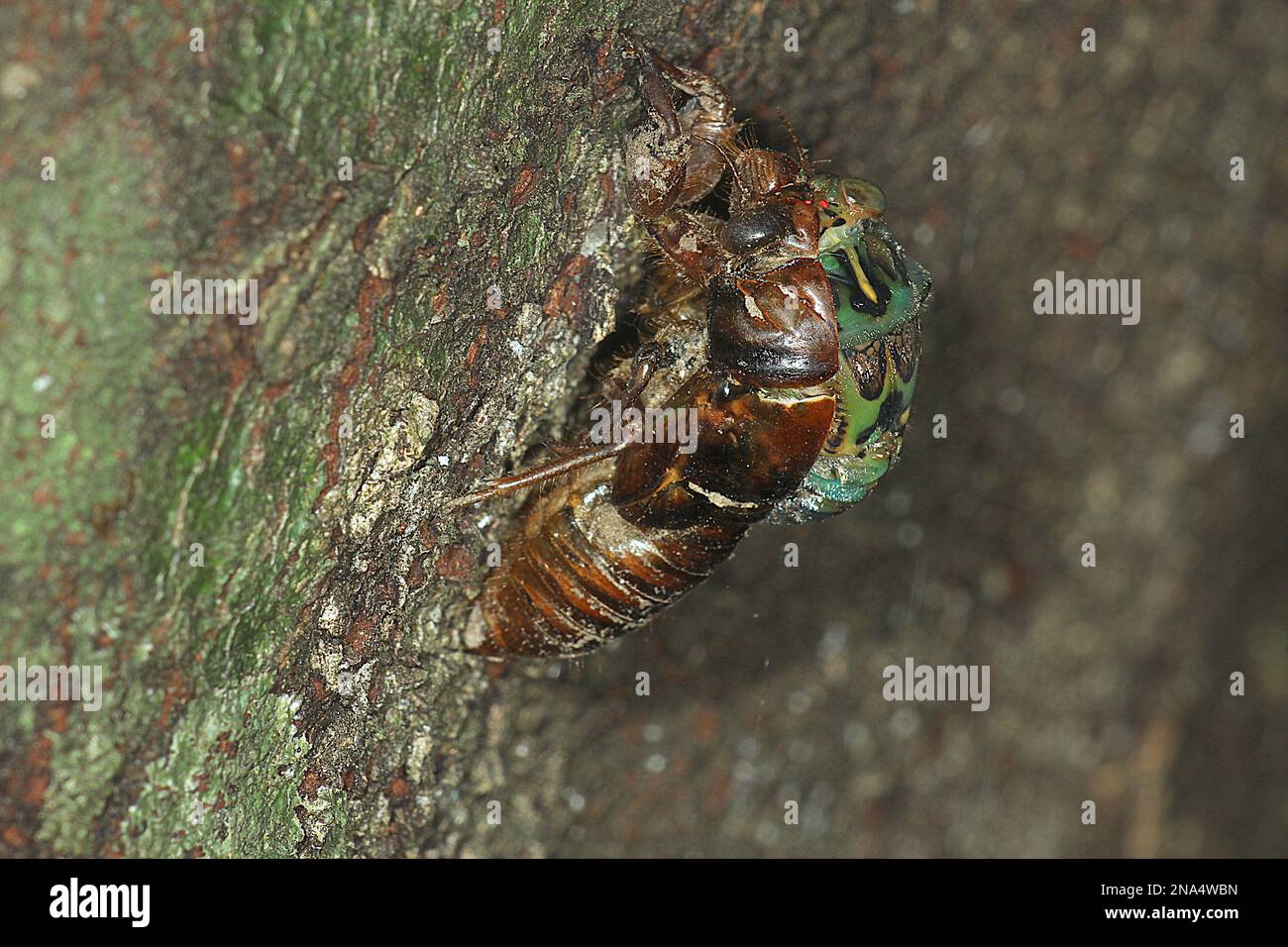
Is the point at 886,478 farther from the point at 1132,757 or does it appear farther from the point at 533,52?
the point at 1132,757

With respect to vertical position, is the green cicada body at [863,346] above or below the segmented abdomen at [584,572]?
above

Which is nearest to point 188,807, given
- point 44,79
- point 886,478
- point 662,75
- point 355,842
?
point 355,842

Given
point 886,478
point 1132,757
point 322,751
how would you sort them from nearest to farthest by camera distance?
1. point 322,751
2. point 886,478
3. point 1132,757

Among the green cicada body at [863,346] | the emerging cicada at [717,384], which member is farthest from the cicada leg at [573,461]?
the green cicada body at [863,346]

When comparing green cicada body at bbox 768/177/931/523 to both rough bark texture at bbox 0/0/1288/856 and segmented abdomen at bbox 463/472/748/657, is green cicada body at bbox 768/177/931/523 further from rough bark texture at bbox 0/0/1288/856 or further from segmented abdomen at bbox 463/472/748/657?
rough bark texture at bbox 0/0/1288/856

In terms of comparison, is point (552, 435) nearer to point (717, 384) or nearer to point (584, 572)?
point (584, 572)

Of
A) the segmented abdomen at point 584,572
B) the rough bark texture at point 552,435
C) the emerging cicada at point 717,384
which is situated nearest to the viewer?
the rough bark texture at point 552,435

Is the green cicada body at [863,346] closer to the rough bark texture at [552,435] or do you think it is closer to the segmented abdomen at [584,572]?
the segmented abdomen at [584,572]

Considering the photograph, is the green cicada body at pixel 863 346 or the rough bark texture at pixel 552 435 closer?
Result: the rough bark texture at pixel 552 435
